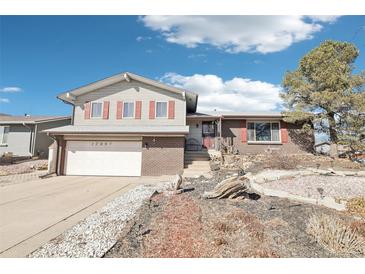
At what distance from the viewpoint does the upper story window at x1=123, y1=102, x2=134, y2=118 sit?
1466 cm

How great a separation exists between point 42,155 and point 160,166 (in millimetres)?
12704

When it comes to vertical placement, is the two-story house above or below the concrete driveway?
above

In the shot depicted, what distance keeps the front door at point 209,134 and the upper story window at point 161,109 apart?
3267 millimetres

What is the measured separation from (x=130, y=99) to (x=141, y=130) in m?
3.38

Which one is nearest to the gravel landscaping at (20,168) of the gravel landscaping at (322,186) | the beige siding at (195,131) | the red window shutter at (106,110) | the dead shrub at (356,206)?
the red window shutter at (106,110)

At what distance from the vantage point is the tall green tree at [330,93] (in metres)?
12.8

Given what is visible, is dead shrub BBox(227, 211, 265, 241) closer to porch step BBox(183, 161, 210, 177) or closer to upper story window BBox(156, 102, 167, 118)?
porch step BBox(183, 161, 210, 177)

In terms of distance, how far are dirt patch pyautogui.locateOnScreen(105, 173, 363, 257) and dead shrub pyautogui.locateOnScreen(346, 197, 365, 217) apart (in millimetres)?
426

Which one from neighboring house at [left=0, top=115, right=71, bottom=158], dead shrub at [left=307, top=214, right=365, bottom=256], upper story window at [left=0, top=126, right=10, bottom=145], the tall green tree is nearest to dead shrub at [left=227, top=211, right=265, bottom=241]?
dead shrub at [left=307, top=214, right=365, bottom=256]

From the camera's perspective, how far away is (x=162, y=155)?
41.0ft

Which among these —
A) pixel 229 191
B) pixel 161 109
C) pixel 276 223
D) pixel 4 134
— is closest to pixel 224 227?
pixel 276 223

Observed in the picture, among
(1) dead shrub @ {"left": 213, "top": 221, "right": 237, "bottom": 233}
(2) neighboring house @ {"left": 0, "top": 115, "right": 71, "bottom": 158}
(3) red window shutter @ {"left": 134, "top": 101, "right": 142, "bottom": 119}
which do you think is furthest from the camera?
(2) neighboring house @ {"left": 0, "top": 115, "right": 71, "bottom": 158}

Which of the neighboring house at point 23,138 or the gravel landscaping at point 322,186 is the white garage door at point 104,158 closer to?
the neighboring house at point 23,138

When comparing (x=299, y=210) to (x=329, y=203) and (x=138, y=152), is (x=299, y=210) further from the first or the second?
(x=138, y=152)
